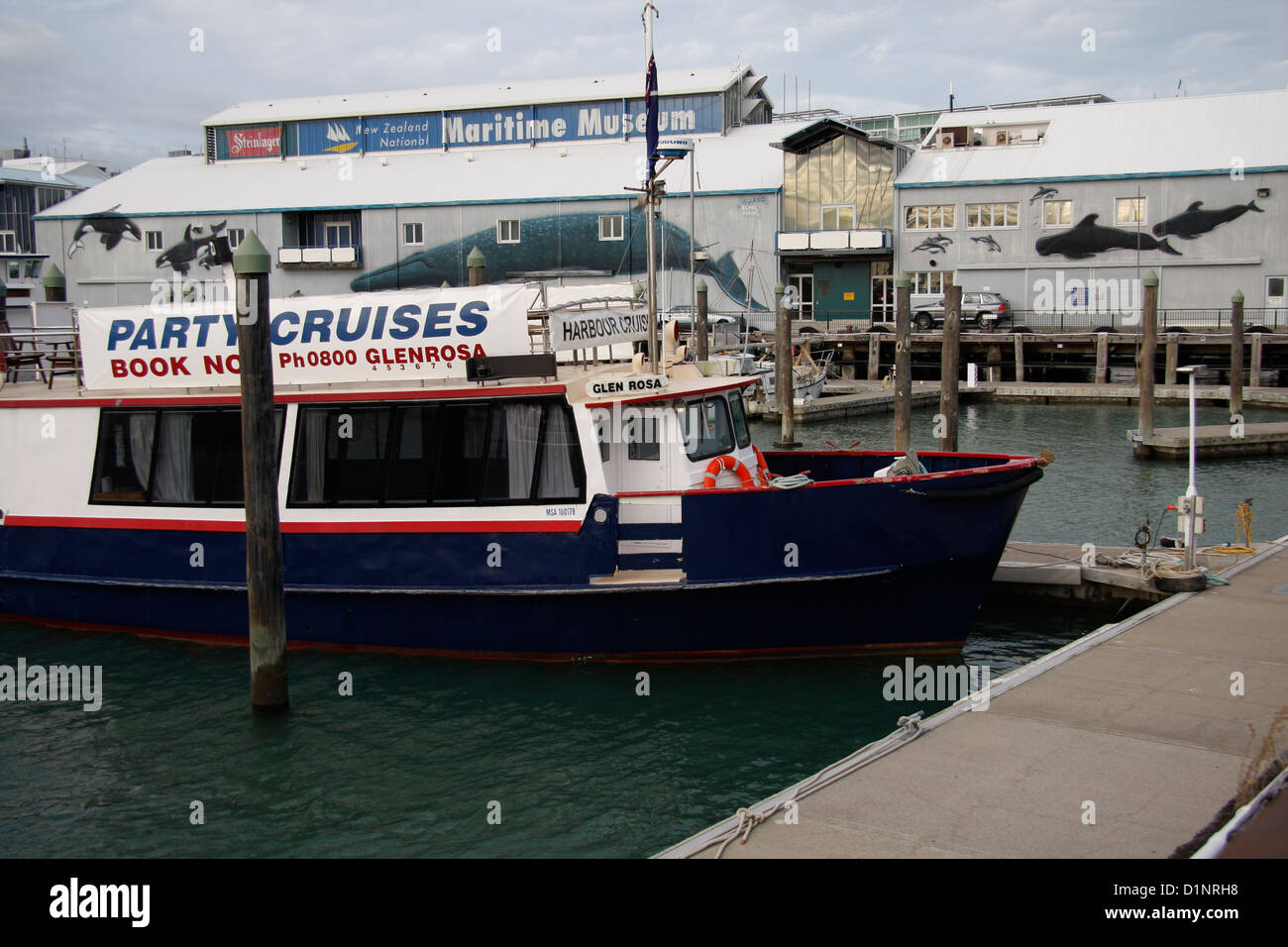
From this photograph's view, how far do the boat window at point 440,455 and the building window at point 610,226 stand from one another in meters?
38.0

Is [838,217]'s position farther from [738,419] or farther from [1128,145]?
[738,419]

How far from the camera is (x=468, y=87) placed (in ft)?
189

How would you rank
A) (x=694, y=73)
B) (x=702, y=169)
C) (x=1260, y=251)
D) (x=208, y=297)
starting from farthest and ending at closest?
1. (x=694, y=73)
2. (x=702, y=169)
3. (x=1260, y=251)
4. (x=208, y=297)

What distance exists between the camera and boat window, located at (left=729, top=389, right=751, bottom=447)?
1297 cm

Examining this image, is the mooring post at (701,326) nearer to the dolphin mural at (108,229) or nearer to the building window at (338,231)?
the building window at (338,231)

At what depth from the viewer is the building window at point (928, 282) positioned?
156 feet

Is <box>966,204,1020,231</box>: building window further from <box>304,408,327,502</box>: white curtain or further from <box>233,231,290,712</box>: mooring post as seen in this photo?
<box>233,231,290,712</box>: mooring post

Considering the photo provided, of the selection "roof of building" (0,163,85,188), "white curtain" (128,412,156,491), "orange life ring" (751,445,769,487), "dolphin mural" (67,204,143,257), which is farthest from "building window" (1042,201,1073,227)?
"roof of building" (0,163,85,188)

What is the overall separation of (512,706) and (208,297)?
8.25 metres

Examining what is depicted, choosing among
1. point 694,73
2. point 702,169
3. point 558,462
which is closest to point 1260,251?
point 702,169

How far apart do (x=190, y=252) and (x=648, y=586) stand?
4886cm

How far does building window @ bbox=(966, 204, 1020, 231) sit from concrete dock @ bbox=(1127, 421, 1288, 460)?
20486 millimetres

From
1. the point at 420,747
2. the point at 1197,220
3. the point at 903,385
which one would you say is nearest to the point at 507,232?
the point at 1197,220
